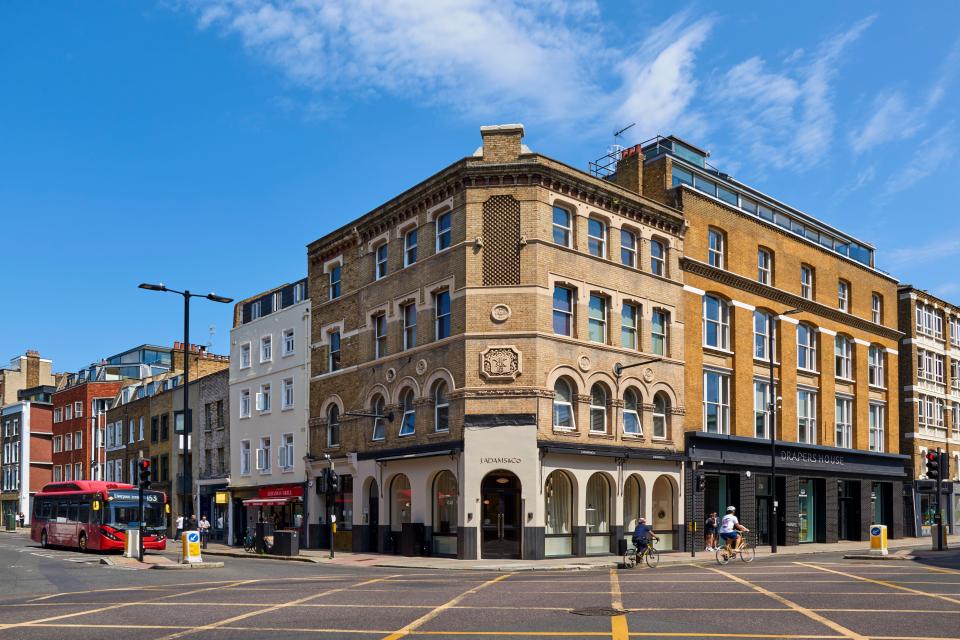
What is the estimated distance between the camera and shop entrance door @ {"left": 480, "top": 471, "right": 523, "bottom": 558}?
3378cm

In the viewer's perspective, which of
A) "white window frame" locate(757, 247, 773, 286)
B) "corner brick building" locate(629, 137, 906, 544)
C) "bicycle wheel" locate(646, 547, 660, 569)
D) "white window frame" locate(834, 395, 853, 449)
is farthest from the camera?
"white window frame" locate(834, 395, 853, 449)

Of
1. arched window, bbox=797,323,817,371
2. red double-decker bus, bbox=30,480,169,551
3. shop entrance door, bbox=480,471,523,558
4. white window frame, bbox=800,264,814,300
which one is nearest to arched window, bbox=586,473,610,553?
shop entrance door, bbox=480,471,523,558

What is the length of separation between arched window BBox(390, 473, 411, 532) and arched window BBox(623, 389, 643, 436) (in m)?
8.87

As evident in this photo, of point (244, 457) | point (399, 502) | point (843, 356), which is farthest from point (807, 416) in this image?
point (244, 457)

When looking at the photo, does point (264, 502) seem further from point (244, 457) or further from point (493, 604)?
point (493, 604)

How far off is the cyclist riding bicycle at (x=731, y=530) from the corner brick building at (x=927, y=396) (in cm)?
2736

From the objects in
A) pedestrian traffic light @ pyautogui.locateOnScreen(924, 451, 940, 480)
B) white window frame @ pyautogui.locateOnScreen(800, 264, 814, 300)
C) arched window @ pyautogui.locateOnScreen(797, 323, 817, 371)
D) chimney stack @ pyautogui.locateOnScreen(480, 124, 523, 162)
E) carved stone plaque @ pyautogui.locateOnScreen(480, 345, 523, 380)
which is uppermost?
chimney stack @ pyautogui.locateOnScreen(480, 124, 523, 162)

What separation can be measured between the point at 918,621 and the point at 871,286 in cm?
4099

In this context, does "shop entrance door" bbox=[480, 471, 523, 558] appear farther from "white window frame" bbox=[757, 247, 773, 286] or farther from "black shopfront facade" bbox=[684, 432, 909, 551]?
"white window frame" bbox=[757, 247, 773, 286]

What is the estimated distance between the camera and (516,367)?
34.2 metres

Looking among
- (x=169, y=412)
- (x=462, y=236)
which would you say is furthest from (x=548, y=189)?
(x=169, y=412)

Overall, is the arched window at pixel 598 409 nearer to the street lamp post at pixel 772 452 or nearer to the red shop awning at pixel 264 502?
the street lamp post at pixel 772 452

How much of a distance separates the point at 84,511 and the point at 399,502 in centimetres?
1503

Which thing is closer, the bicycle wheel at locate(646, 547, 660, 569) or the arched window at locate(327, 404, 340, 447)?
the bicycle wheel at locate(646, 547, 660, 569)
